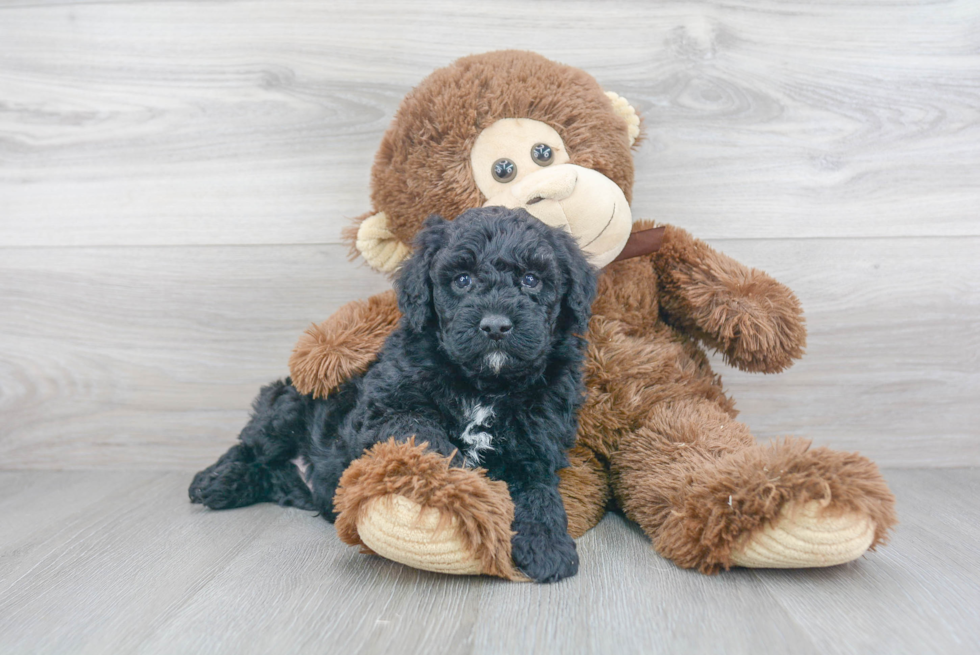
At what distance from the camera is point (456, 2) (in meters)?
1.71

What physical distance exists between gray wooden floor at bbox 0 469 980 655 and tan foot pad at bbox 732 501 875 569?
6 centimetres

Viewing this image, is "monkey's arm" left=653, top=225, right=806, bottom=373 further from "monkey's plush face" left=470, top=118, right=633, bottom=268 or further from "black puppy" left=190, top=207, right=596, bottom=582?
"black puppy" left=190, top=207, right=596, bottom=582

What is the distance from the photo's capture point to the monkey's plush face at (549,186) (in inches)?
50.2

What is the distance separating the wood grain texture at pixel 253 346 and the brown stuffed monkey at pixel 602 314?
0.36 meters

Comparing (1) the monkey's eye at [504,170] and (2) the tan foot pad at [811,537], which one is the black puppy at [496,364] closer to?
(1) the monkey's eye at [504,170]

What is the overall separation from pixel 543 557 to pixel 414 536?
0.70ft

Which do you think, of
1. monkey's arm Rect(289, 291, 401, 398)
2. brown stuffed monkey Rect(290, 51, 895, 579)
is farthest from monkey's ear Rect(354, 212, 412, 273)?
monkey's arm Rect(289, 291, 401, 398)

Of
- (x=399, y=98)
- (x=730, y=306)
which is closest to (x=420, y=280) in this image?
(x=730, y=306)

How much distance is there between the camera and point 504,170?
1318 mm

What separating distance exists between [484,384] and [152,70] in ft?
4.22

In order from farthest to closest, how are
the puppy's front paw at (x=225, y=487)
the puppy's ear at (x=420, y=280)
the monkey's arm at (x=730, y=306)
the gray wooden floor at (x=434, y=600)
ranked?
the puppy's front paw at (x=225, y=487)
the monkey's arm at (x=730, y=306)
the puppy's ear at (x=420, y=280)
the gray wooden floor at (x=434, y=600)

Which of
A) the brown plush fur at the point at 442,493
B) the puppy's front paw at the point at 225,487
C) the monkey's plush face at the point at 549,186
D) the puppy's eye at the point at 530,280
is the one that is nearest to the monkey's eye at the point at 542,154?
the monkey's plush face at the point at 549,186

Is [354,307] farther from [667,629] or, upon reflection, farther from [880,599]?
[880,599]

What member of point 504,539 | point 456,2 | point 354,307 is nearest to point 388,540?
point 504,539
